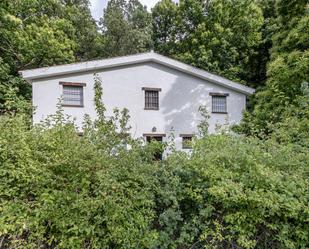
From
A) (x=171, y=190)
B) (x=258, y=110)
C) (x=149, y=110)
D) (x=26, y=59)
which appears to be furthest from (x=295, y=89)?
(x=26, y=59)

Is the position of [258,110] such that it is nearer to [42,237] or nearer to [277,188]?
[277,188]

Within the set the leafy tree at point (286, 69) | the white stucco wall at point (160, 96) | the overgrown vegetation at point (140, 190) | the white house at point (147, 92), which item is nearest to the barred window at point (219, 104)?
the white house at point (147, 92)

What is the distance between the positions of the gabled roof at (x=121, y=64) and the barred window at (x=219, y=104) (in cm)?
65

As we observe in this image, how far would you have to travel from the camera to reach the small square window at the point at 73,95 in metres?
11.5

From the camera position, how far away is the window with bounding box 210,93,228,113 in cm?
1336

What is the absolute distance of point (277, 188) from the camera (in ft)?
9.01

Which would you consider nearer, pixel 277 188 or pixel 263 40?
pixel 277 188

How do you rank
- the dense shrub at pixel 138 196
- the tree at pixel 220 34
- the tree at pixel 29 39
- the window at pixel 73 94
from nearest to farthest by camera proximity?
the dense shrub at pixel 138 196 → the window at pixel 73 94 → the tree at pixel 29 39 → the tree at pixel 220 34

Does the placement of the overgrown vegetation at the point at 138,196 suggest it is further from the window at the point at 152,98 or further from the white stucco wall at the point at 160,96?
the window at the point at 152,98

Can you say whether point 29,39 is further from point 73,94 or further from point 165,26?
point 165,26

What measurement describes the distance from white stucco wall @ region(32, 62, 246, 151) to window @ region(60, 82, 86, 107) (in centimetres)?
18

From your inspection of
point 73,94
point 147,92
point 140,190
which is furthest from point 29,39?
point 140,190

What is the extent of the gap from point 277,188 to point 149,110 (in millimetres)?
9942

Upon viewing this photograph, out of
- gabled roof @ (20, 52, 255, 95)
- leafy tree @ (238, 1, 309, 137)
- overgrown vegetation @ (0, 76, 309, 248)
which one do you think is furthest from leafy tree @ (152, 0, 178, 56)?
overgrown vegetation @ (0, 76, 309, 248)
